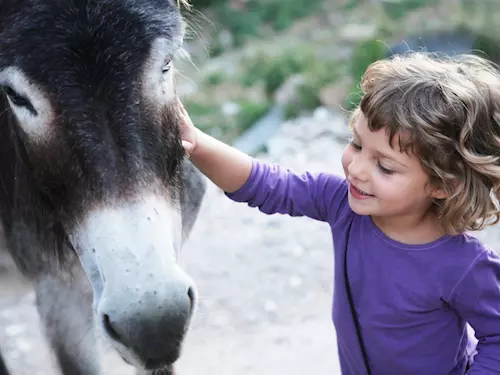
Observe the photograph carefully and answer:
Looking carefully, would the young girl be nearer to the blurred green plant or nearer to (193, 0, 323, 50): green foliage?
the blurred green plant

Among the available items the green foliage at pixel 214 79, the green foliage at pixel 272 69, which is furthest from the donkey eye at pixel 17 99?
the green foliage at pixel 214 79

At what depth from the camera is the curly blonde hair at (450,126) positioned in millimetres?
1588

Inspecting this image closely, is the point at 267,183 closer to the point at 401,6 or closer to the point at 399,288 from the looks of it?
the point at 399,288

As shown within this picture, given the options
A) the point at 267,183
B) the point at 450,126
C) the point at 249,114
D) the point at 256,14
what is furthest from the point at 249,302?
the point at 256,14

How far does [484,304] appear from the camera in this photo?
161cm

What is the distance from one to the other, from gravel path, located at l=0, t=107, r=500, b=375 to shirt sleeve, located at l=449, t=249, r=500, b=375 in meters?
1.29

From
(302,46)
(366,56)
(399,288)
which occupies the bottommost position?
(302,46)

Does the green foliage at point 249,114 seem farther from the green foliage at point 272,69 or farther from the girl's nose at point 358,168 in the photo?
the girl's nose at point 358,168

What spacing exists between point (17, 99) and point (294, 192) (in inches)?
29.0

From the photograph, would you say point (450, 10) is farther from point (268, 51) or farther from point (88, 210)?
point (88, 210)

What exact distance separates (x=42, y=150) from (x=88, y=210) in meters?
0.21

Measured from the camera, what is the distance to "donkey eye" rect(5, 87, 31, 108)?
167 centimetres

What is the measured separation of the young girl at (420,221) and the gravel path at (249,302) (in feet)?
3.49

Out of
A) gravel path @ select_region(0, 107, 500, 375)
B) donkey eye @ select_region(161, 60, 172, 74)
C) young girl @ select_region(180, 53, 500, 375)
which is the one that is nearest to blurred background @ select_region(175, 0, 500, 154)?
gravel path @ select_region(0, 107, 500, 375)
